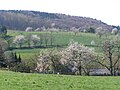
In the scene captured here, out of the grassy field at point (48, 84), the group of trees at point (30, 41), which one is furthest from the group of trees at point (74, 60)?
the group of trees at point (30, 41)

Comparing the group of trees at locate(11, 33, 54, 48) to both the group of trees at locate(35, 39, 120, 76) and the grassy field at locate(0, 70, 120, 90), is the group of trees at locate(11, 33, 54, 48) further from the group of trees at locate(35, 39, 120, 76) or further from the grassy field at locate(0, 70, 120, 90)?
the grassy field at locate(0, 70, 120, 90)

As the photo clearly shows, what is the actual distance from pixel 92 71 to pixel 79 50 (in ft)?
31.0

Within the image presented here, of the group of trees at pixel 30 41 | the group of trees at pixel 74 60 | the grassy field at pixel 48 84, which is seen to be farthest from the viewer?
the group of trees at pixel 30 41

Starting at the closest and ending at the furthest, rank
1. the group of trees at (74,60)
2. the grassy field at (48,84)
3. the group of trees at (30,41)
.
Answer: the grassy field at (48,84)
the group of trees at (74,60)
the group of trees at (30,41)

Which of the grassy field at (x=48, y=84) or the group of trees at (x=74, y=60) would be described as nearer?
the grassy field at (x=48, y=84)

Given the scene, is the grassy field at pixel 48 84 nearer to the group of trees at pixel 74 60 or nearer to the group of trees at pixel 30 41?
the group of trees at pixel 74 60

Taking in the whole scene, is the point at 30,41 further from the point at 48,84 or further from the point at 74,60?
the point at 48,84

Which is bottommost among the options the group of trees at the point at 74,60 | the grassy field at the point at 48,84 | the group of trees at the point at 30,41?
the group of trees at the point at 30,41

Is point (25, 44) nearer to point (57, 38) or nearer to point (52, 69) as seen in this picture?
point (57, 38)

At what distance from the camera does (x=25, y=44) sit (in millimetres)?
168000

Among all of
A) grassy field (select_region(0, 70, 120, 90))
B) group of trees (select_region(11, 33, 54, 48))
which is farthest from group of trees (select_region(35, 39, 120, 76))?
group of trees (select_region(11, 33, 54, 48))

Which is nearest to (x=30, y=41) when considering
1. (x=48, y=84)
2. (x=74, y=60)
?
(x=74, y=60)

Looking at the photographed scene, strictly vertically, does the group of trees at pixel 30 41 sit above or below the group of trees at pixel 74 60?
below

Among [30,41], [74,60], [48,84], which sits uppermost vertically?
[48,84]
